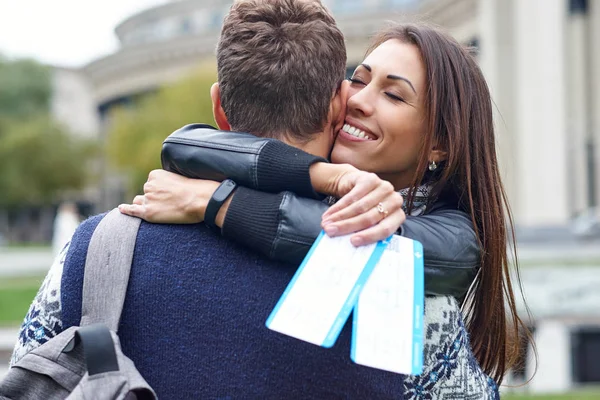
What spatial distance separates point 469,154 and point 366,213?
0.59m

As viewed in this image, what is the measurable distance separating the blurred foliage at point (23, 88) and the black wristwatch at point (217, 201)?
55.1m

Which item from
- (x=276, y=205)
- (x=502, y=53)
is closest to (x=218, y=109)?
(x=276, y=205)

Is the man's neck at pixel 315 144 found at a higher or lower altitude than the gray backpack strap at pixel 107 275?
higher

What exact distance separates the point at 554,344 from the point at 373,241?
836 cm

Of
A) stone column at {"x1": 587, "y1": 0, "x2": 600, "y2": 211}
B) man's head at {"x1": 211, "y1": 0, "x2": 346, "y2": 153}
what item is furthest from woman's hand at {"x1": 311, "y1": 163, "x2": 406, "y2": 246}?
stone column at {"x1": 587, "y1": 0, "x2": 600, "y2": 211}

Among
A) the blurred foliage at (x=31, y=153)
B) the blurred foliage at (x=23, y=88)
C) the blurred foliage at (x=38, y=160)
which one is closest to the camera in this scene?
the blurred foliage at (x=38, y=160)

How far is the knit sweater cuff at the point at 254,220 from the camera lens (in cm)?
181

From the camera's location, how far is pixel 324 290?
5.58 feet

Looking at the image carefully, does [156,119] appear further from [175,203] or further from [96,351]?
[96,351]

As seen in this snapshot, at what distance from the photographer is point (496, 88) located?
3167 cm

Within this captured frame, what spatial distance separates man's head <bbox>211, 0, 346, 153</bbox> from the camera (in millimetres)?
1868

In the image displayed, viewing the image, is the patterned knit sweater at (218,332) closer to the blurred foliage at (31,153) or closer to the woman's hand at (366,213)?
the woman's hand at (366,213)

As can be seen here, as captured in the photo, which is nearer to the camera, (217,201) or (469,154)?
(217,201)

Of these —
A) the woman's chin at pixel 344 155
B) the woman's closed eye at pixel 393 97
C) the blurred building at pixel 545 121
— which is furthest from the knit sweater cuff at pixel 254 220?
the blurred building at pixel 545 121
